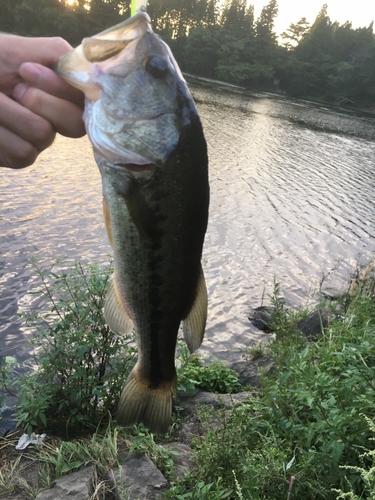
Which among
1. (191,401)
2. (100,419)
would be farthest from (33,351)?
(191,401)

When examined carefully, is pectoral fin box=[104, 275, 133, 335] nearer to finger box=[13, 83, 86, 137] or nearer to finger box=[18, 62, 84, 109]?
finger box=[13, 83, 86, 137]

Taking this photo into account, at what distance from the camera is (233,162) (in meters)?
20.2

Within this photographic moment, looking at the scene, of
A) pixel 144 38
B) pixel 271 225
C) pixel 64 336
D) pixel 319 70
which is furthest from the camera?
pixel 319 70

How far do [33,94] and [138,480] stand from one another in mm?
3443

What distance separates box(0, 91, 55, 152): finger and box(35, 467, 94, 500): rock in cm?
324

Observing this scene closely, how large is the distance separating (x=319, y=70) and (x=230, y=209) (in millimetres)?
84050

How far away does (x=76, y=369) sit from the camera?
4762 mm

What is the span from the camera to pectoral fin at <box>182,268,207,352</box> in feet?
6.84

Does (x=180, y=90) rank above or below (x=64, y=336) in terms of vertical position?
above

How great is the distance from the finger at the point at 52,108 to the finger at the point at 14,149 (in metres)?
0.15

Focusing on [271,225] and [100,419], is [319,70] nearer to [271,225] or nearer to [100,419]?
[271,225]

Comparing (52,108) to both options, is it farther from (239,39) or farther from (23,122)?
(239,39)

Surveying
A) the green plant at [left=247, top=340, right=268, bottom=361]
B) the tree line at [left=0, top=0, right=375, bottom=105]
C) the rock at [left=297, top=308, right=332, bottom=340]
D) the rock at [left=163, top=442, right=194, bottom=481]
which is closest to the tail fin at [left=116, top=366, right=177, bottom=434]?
the rock at [left=163, top=442, right=194, bottom=481]

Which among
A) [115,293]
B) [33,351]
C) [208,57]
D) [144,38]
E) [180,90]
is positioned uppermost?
[208,57]
